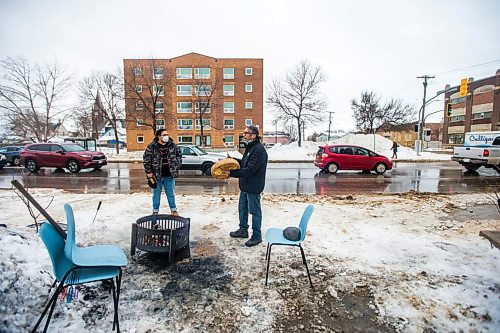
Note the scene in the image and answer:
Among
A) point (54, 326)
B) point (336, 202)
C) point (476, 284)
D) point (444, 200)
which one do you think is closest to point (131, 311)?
point (54, 326)

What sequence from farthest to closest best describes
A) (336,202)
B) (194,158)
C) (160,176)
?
1. (194,158)
2. (336,202)
3. (160,176)

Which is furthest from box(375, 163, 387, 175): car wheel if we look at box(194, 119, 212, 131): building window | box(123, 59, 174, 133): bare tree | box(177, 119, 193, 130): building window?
box(177, 119, 193, 130): building window

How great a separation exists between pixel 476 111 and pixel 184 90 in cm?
5601

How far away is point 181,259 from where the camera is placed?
3850mm

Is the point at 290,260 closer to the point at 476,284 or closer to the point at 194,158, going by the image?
the point at 476,284

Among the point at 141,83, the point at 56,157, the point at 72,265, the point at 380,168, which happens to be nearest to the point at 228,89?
the point at 141,83

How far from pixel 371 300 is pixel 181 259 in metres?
2.40

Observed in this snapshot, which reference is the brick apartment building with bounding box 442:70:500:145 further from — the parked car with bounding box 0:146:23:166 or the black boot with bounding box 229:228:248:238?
the parked car with bounding box 0:146:23:166

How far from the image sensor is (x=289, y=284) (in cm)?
328

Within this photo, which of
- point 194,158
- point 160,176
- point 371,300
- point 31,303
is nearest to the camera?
point 31,303

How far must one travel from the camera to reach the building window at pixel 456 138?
58.5 metres

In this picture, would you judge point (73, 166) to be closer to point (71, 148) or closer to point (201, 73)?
A: point (71, 148)

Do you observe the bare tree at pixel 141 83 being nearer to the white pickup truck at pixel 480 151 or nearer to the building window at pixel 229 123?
the building window at pixel 229 123

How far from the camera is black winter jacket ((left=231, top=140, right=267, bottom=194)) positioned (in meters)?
4.26
